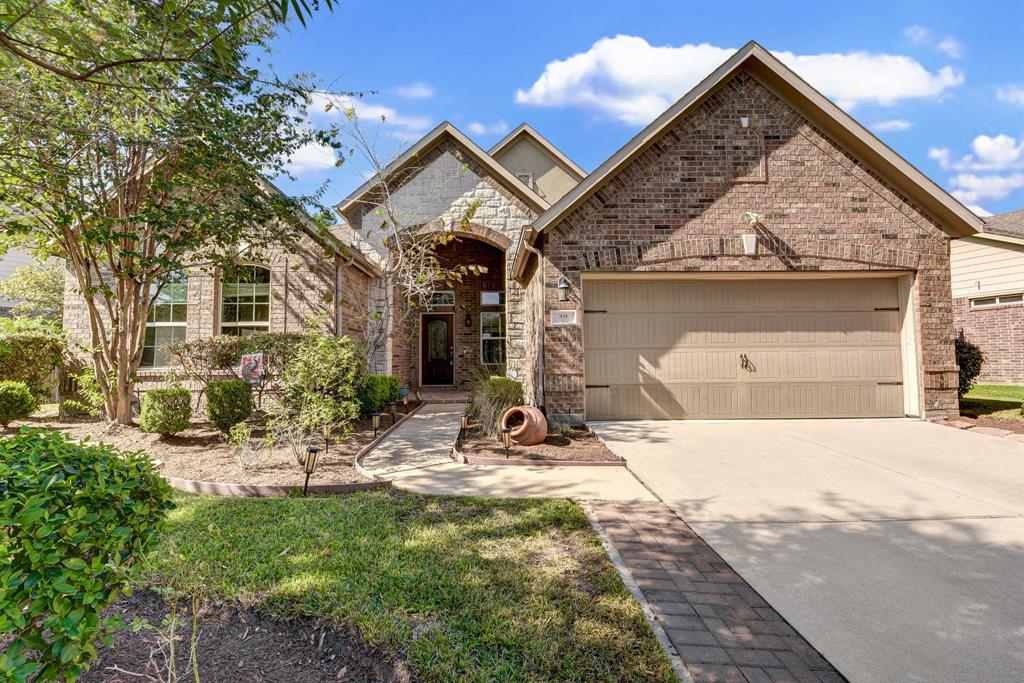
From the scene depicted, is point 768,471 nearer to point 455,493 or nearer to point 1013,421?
point 455,493

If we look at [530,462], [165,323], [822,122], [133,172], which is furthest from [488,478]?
[165,323]

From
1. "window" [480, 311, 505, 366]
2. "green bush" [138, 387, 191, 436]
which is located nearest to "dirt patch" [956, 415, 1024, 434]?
"window" [480, 311, 505, 366]

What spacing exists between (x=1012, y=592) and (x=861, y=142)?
7.93 metres

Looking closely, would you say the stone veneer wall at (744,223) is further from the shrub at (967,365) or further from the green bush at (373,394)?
the green bush at (373,394)

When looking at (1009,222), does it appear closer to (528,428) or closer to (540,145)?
(540,145)

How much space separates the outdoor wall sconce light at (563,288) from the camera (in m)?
8.00

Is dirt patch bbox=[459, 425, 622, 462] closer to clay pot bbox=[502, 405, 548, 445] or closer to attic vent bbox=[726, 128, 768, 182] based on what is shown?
clay pot bbox=[502, 405, 548, 445]

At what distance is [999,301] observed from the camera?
12859mm

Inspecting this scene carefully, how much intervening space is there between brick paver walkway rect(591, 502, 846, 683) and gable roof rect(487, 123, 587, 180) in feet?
55.6

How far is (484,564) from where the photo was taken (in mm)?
2936

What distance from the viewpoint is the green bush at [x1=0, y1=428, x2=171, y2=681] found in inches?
61.7

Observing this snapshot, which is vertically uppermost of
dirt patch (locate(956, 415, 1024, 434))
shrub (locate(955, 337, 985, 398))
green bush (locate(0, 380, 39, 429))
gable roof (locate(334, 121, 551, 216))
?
gable roof (locate(334, 121, 551, 216))

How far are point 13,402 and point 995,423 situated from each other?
53.2 feet

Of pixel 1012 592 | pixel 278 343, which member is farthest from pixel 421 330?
pixel 1012 592
